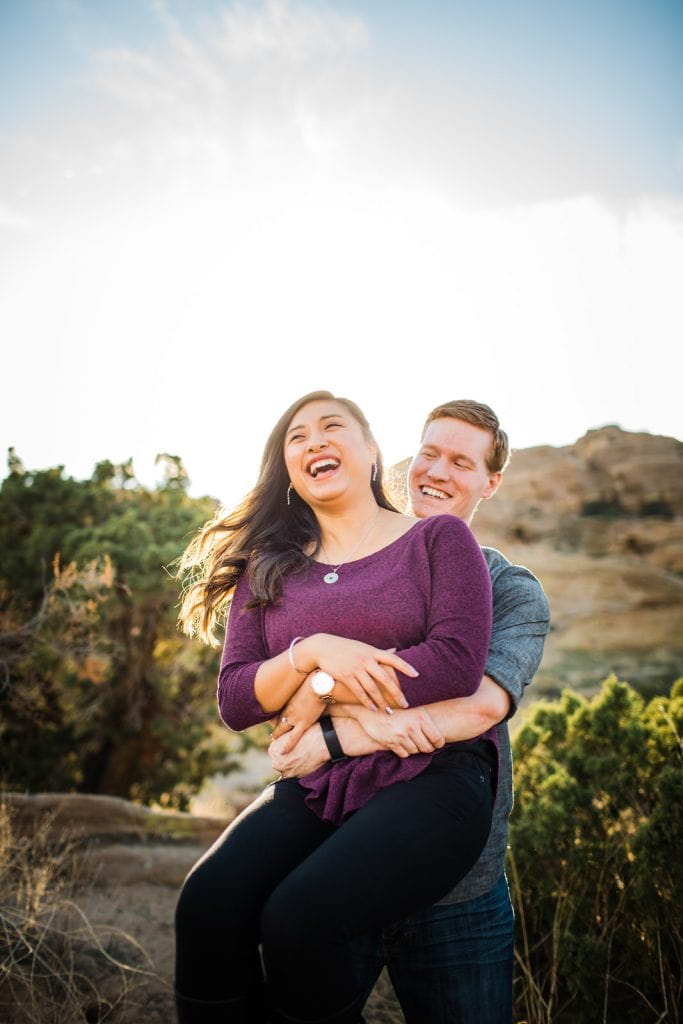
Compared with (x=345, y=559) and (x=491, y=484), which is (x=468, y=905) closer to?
(x=345, y=559)

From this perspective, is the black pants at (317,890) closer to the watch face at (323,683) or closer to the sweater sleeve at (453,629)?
the sweater sleeve at (453,629)

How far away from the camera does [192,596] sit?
2.63 metres

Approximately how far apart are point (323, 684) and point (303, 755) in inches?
9.5

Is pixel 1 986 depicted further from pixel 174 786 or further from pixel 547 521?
pixel 547 521

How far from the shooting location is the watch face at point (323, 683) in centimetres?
197

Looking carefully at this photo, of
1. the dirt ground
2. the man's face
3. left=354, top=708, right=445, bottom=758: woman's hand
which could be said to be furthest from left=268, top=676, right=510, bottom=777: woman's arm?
the dirt ground

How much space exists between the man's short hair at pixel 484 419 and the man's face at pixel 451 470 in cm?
2

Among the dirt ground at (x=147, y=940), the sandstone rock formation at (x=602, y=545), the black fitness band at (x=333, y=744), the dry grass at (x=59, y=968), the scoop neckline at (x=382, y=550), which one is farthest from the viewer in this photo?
the sandstone rock formation at (x=602, y=545)

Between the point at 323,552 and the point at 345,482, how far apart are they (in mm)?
301

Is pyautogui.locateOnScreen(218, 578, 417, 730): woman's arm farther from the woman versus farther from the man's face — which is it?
the man's face

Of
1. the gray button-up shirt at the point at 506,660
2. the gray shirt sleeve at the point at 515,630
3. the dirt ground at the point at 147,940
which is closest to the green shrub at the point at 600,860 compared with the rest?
the dirt ground at the point at 147,940

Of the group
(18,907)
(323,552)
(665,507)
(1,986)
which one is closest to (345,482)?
(323,552)

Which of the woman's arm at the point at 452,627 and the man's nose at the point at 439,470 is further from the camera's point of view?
the man's nose at the point at 439,470

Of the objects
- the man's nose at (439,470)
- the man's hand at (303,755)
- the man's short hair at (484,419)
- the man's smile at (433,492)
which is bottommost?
the man's hand at (303,755)
